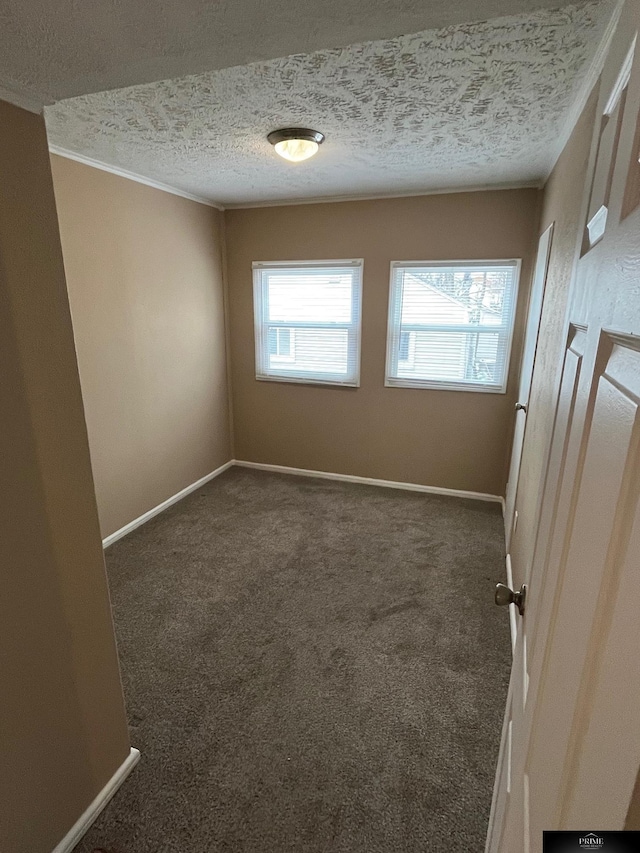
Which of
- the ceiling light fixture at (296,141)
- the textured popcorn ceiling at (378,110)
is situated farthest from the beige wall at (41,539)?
the ceiling light fixture at (296,141)

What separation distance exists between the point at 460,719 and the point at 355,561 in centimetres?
119

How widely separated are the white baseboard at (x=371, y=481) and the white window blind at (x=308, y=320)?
91cm

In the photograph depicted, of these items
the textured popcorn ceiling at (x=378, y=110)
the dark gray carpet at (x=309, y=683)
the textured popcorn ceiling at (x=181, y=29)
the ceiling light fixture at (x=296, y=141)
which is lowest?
the dark gray carpet at (x=309, y=683)

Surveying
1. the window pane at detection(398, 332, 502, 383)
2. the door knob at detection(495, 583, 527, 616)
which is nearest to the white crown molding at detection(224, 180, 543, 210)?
the window pane at detection(398, 332, 502, 383)

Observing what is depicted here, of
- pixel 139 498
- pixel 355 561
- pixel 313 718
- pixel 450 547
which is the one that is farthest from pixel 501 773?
pixel 139 498

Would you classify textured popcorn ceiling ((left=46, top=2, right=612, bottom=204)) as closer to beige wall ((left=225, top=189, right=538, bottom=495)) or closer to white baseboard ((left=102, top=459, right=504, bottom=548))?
beige wall ((left=225, top=189, right=538, bottom=495))

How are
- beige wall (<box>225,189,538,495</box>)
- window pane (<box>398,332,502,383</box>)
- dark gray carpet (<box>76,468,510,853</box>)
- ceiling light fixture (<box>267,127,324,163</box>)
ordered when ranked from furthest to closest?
1. window pane (<box>398,332,502,383</box>)
2. beige wall (<box>225,189,538,495</box>)
3. ceiling light fixture (<box>267,127,324,163</box>)
4. dark gray carpet (<box>76,468,510,853</box>)

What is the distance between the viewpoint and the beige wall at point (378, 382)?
10.7ft

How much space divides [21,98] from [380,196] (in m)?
2.90

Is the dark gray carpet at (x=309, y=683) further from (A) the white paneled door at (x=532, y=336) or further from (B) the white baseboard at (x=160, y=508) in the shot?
(A) the white paneled door at (x=532, y=336)

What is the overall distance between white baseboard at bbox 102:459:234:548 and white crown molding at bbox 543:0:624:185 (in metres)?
3.25

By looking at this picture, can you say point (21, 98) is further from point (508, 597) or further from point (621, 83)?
point (508, 597)

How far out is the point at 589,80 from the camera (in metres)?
1.58

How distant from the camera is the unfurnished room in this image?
2.33 ft
